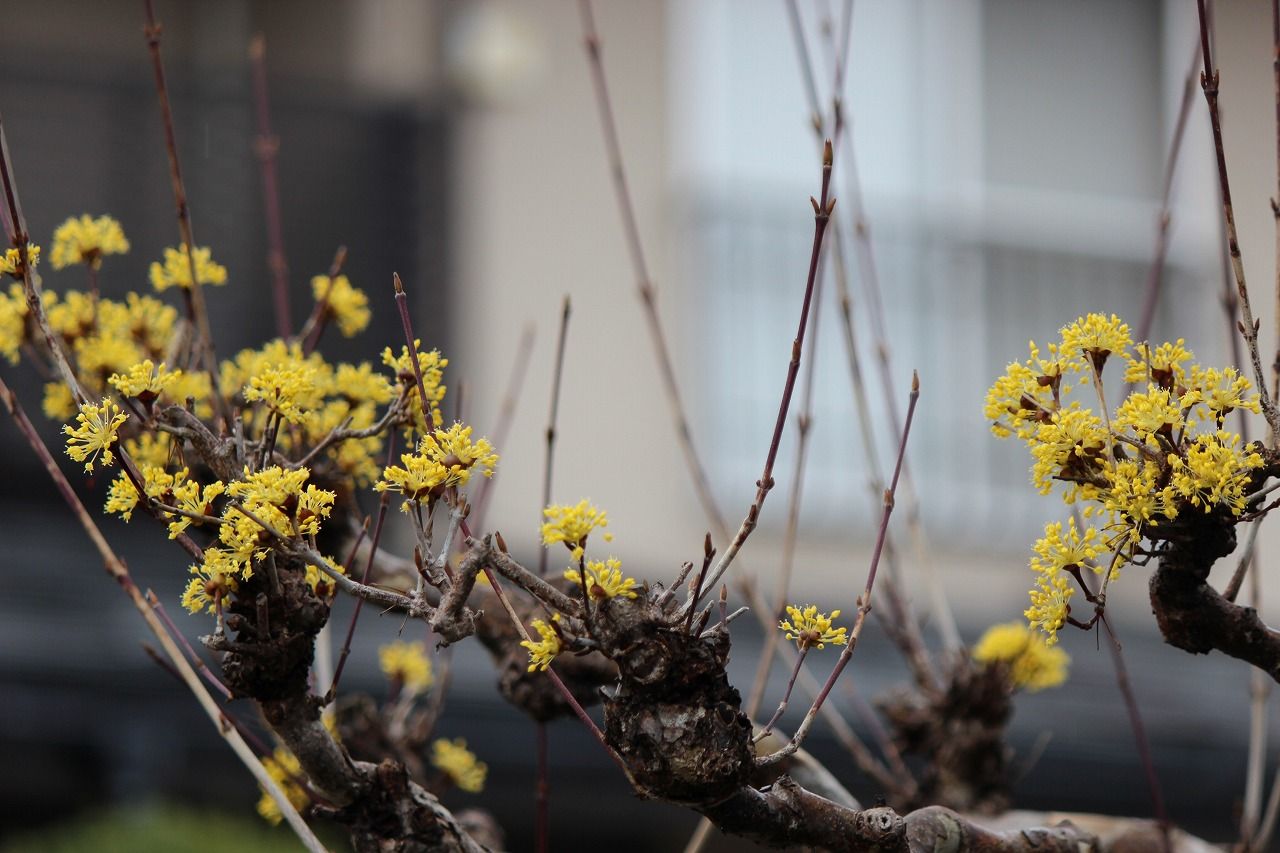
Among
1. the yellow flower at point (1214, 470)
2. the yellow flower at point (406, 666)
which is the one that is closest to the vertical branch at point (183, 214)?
the yellow flower at point (406, 666)

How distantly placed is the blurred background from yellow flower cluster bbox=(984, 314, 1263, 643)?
4029 millimetres

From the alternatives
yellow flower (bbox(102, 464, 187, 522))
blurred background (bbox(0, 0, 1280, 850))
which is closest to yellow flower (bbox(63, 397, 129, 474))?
yellow flower (bbox(102, 464, 187, 522))

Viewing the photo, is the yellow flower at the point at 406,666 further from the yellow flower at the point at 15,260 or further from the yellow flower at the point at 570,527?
the yellow flower at the point at 570,527

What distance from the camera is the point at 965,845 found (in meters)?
1.78

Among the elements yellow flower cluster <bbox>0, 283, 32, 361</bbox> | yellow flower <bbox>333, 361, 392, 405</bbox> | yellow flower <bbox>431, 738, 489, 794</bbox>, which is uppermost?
yellow flower cluster <bbox>0, 283, 32, 361</bbox>

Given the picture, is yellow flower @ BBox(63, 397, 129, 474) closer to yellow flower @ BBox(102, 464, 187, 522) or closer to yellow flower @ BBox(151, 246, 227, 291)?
yellow flower @ BBox(102, 464, 187, 522)

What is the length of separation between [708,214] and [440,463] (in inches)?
260

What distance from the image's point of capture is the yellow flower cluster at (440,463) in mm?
1471

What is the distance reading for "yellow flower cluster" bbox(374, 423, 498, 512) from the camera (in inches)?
57.9

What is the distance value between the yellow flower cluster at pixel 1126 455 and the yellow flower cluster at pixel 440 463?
530 mm

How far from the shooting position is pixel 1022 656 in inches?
104

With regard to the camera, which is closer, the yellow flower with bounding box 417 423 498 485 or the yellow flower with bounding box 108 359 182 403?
the yellow flower with bounding box 417 423 498 485

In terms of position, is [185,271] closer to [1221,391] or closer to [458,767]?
[458,767]

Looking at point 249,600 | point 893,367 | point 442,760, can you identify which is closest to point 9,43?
point 893,367
